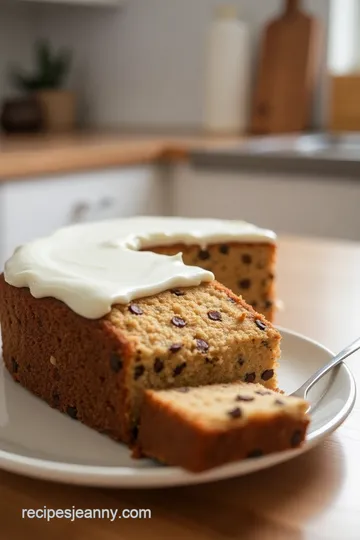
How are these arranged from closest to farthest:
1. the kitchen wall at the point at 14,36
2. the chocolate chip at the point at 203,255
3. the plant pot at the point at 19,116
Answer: the chocolate chip at the point at 203,255, the plant pot at the point at 19,116, the kitchen wall at the point at 14,36

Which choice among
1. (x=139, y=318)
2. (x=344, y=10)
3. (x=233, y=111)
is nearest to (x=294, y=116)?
(x=233, y=111)

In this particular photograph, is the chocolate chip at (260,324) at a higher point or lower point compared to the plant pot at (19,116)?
lower

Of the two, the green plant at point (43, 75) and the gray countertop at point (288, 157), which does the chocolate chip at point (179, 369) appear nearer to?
the gray countertop at point (288, 157)

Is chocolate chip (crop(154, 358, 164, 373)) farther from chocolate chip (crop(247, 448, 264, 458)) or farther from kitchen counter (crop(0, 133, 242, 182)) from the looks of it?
kitchen counter (crop(0, 133, 242, 182))

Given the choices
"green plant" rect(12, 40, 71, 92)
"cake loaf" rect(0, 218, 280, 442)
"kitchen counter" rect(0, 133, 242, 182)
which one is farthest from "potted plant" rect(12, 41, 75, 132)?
"cake loaf" rect(0, 218, 280, 442)

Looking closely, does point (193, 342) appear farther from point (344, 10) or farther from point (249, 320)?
point (344, 10)

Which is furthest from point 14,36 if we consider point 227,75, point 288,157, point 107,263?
point 107,263

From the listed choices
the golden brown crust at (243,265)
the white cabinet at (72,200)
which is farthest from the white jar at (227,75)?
the golden brown crust at (243,265)

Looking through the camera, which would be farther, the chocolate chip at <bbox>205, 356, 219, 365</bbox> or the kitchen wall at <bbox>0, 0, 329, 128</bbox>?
the kitchen wall at <bbox>0, 0, 329, 128</bbox>
